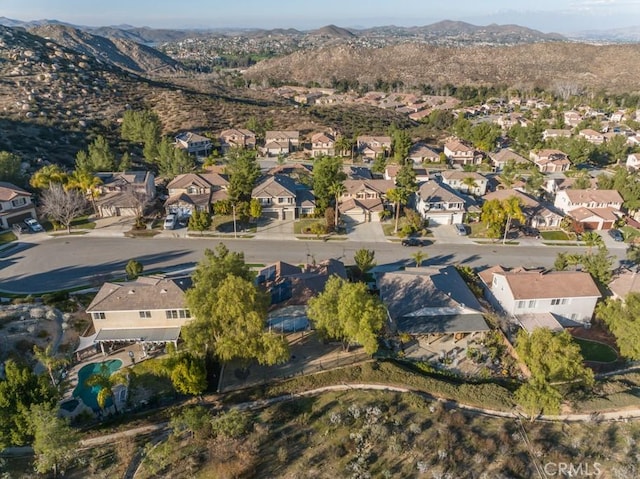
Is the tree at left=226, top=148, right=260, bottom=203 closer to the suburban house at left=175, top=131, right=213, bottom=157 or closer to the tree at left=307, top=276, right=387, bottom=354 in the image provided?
the suburban house at left=175, top=131, right=213, bottom=157

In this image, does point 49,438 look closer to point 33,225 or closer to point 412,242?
point 33,225

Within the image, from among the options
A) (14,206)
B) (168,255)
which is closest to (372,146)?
(168,255)

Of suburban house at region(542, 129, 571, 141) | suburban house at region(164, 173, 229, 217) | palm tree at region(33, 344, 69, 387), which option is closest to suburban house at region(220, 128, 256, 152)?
suburban house at region(164, 173, 229, 217)

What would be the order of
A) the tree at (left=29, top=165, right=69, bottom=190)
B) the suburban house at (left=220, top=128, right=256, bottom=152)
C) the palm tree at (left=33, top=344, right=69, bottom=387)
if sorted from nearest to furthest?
1. the palm tree at (left=33, top=344, right=69, bottom=387)
2. the tree at (left=29, top=165, right=69, bottom=190)
3. the suburban house at (left=220, top=128, right=256, bottom=152)

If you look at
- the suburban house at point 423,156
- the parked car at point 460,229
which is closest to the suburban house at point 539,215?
the parked car at point 460,229

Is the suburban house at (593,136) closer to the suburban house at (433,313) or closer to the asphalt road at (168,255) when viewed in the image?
the asphalt road at (168,255)

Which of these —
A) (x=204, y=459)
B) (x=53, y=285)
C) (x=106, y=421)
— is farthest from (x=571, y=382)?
(x=53, y=285)

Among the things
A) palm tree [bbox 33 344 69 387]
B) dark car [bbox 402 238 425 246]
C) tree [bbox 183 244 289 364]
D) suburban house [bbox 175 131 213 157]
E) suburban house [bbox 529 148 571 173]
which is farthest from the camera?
suburban house [bbox 175 131 213 157]
